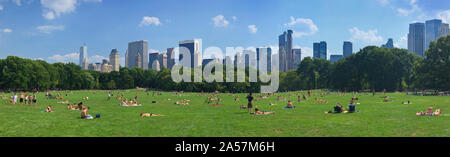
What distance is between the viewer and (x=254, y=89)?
401 feet

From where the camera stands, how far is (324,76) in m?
117

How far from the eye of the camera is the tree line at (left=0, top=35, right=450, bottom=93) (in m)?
71.6

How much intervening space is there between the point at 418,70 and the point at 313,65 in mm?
49295

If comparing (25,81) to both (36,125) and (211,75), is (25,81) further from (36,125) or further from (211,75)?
(36,125)

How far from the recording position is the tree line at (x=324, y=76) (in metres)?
71.6

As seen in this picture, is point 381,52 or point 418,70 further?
point 381,52
